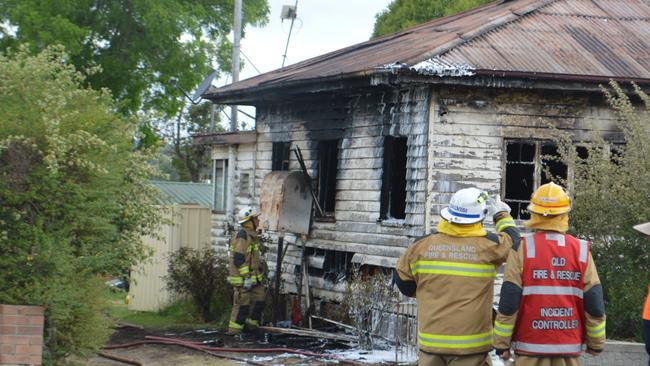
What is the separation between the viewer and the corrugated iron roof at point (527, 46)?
14.2 metres

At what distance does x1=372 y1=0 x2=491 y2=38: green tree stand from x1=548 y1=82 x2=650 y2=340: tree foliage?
870 inches

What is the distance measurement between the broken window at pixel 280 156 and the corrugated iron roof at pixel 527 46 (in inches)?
43.8

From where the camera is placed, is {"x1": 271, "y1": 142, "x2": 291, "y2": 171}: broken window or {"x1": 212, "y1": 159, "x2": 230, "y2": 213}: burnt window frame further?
{"x1": 212, "y1": 159, "x2": 230, "y2": 213}: burnt window frame

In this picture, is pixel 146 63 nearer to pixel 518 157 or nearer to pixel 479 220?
pixel 518 157

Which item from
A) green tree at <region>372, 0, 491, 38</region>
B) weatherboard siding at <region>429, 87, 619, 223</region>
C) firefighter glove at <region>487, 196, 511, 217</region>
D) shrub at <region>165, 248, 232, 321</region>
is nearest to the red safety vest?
firefighter glove at <region>487, 196, 511, 217</region>

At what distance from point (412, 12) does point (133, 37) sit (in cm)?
1258

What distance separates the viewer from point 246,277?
1558cm

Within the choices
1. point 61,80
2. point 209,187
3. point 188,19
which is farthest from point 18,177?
point 209,187

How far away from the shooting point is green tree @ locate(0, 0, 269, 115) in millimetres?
23672

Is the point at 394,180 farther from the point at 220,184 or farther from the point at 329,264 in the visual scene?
the point at 220,184

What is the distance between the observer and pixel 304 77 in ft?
53.8

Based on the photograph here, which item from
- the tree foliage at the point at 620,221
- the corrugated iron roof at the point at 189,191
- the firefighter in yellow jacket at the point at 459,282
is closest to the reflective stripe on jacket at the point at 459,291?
the firefighter in yellow jacket at the point at 459,282

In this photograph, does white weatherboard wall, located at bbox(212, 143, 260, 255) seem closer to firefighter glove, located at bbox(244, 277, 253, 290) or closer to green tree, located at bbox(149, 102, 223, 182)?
firefighter glove, located at bbox(244, 277, 253, 290)

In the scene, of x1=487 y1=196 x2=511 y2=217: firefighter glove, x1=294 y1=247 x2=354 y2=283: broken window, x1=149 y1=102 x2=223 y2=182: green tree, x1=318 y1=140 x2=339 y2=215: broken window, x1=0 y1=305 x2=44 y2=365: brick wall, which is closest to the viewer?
x1=487 y1=196 x2=511 y2=217: firefighter glove
